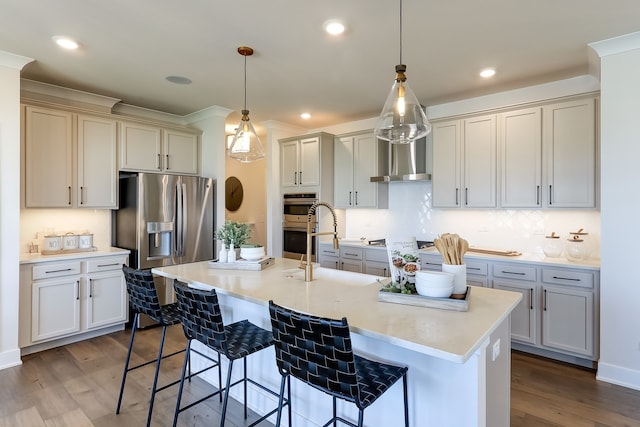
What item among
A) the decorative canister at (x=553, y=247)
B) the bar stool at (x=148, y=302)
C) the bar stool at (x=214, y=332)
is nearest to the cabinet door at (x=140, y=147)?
the bar stool at (x=148, y=302)

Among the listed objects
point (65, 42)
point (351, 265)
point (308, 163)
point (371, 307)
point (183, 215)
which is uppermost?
point (65, 42)

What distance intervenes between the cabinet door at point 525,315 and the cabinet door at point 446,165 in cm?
106

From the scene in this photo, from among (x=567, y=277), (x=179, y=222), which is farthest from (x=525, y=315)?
(x=179, y=222)

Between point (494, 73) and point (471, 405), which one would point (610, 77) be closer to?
point (494, 73)

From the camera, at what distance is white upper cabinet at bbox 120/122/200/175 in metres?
4.07

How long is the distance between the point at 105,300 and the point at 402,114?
3.51 m

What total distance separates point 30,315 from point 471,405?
12.2ft

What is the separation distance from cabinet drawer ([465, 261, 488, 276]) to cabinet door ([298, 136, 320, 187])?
2.19 meters

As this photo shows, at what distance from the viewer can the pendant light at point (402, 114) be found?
196cm

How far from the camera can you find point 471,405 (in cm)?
145

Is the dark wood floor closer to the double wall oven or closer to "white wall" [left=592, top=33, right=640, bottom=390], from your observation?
"white wall" [left=592, top=33, right=640, bottom=390]

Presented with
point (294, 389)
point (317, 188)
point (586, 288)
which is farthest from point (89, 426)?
point (586, 288)

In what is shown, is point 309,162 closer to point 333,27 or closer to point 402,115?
point 333,27

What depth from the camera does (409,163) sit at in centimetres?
436
